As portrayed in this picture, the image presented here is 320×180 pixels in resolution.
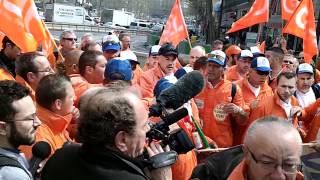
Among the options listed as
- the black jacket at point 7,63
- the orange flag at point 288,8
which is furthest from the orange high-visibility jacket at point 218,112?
the orange flag at point 288,8

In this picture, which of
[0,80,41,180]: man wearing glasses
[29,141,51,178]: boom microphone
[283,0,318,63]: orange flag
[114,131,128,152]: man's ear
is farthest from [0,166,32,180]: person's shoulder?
[283,0,318,63]: orange flag

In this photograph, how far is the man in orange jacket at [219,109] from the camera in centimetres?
522

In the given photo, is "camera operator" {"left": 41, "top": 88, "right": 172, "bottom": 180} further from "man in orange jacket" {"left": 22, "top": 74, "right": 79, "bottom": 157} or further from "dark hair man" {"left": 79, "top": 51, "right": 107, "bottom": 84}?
"dark hair man" {"left": 79, "top": 51, "right": 107, "bottom": 84}

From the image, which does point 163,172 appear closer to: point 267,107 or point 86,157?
point 86,157

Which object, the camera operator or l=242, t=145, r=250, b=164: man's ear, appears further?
l=242, t=145, r=250, b=164: man's ear

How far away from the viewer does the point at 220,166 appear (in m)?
2.81

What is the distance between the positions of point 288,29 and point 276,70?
163 centimetres

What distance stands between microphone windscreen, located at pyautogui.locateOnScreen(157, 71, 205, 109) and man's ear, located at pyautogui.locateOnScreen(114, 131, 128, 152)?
503 millimetres

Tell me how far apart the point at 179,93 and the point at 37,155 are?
924mm

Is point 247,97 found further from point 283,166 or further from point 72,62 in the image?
point 283,166

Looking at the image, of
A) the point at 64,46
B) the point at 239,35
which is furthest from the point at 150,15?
the point at 64,46

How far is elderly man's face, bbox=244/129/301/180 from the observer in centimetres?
249

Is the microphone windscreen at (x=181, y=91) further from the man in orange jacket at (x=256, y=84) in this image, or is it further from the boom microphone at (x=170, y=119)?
the man in orange jacket at (x=256, y=84)

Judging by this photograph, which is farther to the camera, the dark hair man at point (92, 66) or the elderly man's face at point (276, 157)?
the dark hair man at point (92, 66)
